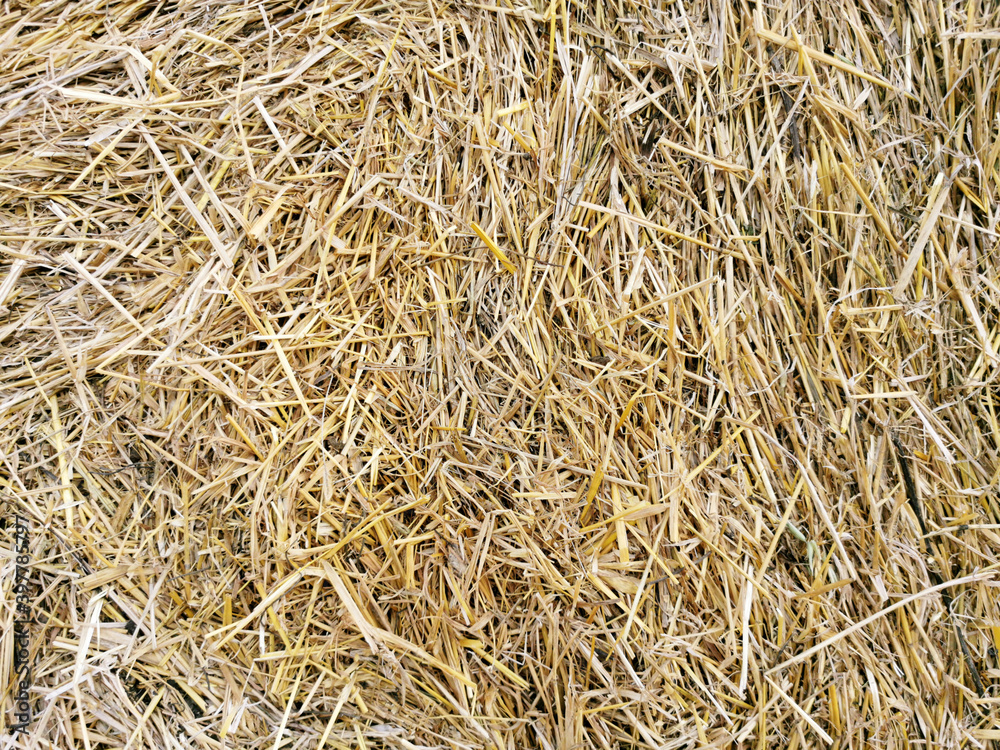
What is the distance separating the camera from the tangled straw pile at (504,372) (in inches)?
49.7

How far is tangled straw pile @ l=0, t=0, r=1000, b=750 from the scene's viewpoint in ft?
4.14

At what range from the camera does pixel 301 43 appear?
139cm

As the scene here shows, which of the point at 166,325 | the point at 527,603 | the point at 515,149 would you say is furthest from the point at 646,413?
the point at 166,325

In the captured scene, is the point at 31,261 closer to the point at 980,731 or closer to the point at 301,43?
the point at 301,43

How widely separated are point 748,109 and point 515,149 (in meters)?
0.48

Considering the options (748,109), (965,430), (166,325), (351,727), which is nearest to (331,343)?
(166,325)

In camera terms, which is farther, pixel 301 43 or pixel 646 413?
pixel 301 43

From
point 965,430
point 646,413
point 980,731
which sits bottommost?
point 980,731

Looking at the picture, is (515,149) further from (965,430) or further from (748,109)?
(965,430)

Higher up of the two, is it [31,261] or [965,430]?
[31,261]

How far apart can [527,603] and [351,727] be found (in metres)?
0.42

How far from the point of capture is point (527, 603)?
50.4 inches

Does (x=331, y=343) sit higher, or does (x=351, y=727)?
(x=331, y=343)

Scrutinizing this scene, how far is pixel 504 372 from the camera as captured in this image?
1312 mm
